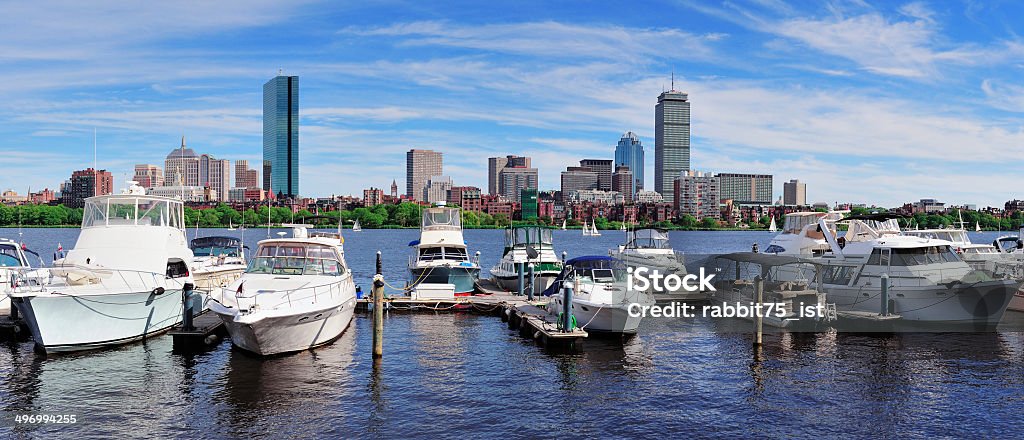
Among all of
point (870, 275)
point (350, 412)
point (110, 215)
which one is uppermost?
point (110, 215)

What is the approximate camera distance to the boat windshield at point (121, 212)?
108 ft

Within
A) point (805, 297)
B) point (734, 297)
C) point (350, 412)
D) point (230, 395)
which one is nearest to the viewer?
point (350, 412)

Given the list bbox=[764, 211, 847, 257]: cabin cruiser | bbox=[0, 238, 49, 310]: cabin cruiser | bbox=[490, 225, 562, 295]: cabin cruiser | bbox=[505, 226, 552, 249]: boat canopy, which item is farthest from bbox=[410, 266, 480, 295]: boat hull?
bbox=[764, 211, 847, 257]: cabin cruiser

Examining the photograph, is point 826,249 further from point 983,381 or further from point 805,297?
point 983,381

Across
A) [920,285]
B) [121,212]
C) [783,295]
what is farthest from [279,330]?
[920,285]

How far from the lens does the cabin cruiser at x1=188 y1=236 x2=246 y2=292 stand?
38.4m

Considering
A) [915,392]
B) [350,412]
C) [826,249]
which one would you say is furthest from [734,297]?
[350,412]

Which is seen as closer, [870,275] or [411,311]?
[870,275]

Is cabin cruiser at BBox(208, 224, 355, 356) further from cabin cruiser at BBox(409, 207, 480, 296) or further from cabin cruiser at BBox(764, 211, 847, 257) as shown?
cabin cruiser at BBox(764, 211, 847, 257)

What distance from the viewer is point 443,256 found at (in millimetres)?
45750

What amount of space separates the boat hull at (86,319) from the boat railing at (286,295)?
4.12 meters

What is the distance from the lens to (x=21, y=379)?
2384 cm

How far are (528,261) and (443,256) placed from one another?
5108mm

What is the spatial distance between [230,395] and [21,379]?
6.89 m
